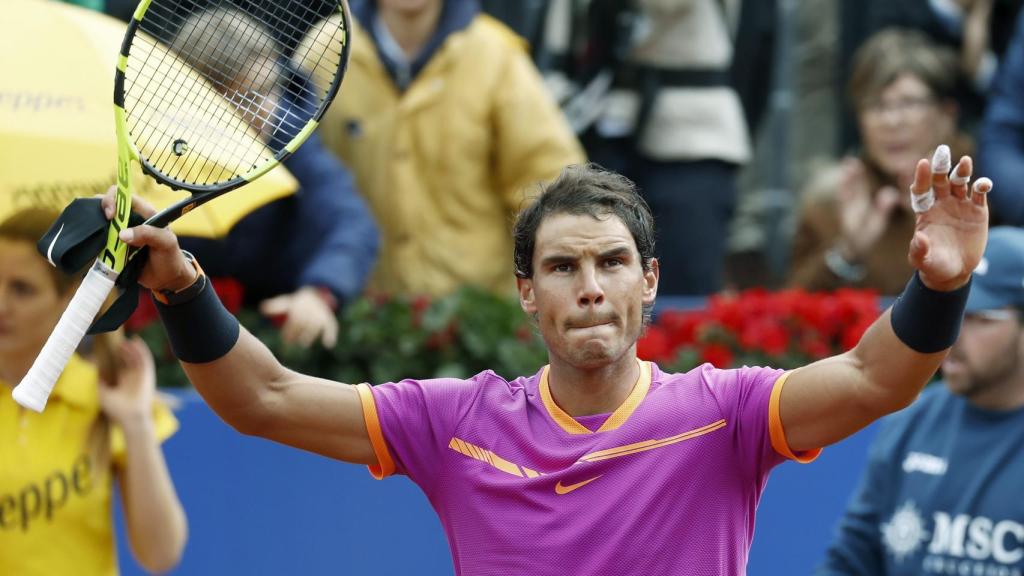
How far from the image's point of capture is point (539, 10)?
755 centimetres

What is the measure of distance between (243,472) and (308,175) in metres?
1.06

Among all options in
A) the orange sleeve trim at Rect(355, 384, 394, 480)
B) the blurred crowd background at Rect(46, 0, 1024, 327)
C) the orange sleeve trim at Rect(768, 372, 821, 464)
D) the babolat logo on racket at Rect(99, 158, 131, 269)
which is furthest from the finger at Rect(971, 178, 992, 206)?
the blurred crowd background at Rect(46, 0, 1024, 327)

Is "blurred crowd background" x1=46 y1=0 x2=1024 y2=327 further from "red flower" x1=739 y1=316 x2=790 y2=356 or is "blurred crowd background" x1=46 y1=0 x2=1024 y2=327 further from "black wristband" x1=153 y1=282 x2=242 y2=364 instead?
"black wristband" x1=153 y1=282 x2=242 y2=364

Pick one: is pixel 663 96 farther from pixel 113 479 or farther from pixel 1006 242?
pixel 113 479

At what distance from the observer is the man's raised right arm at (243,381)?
350 centimetres

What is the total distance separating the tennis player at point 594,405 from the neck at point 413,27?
296 centimetres

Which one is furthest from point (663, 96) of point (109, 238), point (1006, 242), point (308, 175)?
point (109, 238)

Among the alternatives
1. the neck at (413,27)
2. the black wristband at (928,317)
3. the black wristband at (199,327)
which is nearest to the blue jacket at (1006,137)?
the neck at (413,27)

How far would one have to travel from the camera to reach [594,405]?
3709 millimetres

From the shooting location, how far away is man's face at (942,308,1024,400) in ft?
16.8

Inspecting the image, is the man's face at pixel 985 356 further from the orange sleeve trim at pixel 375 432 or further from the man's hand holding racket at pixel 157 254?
the man's hand holding racket at pixel 157 254

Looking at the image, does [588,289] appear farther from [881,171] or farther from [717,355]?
[881,171]

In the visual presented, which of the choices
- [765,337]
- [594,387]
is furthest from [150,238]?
[765,337]

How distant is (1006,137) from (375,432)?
12.4 ft
